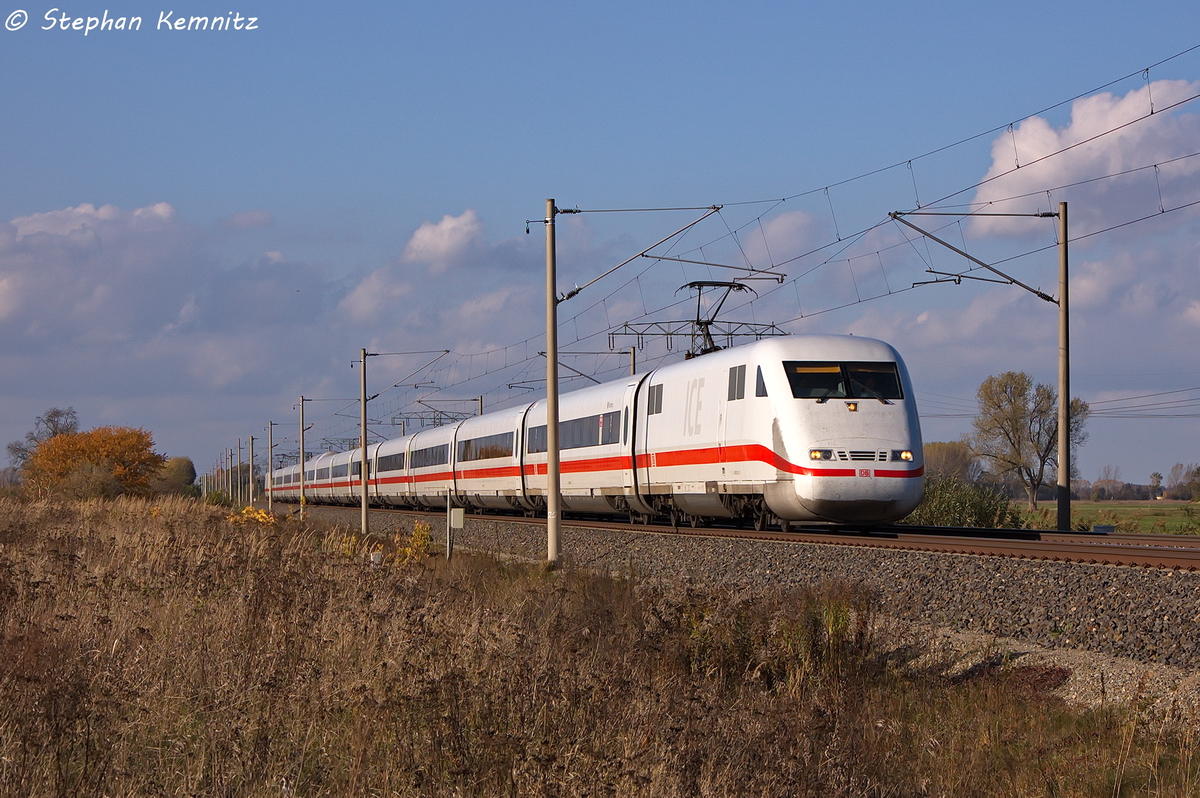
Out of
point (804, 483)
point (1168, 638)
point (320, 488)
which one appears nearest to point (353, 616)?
point (1168, 638)

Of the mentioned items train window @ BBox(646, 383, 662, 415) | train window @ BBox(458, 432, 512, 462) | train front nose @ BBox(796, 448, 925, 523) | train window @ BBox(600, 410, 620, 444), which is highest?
train window @ BBox(646, 383, 662, 415)

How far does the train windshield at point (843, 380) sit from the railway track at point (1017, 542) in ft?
8.14

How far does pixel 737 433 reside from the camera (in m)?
21.4

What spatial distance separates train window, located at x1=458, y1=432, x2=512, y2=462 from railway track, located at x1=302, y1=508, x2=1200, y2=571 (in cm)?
1224

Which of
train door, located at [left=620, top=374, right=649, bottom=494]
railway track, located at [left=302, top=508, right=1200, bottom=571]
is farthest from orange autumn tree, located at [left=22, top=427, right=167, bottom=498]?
railway track, located at [left=302, top=508, right=1200, bottom=571]

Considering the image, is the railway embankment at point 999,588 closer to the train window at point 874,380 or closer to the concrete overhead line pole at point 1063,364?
the train window at point 874,380

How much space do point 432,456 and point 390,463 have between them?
31.3ft

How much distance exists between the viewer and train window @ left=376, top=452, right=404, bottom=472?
54.5 meters

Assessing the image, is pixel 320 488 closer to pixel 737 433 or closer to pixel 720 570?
pixel 737 433

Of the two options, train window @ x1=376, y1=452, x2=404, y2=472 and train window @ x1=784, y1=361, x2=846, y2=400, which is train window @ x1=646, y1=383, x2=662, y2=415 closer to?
train window @ x1=784, y1=361, x2=846, y2=400

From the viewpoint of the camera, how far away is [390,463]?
5688 centimetres

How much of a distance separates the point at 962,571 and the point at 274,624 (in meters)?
8.58

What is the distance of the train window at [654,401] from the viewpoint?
25.7 metres

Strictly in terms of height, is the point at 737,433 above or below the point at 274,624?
above
